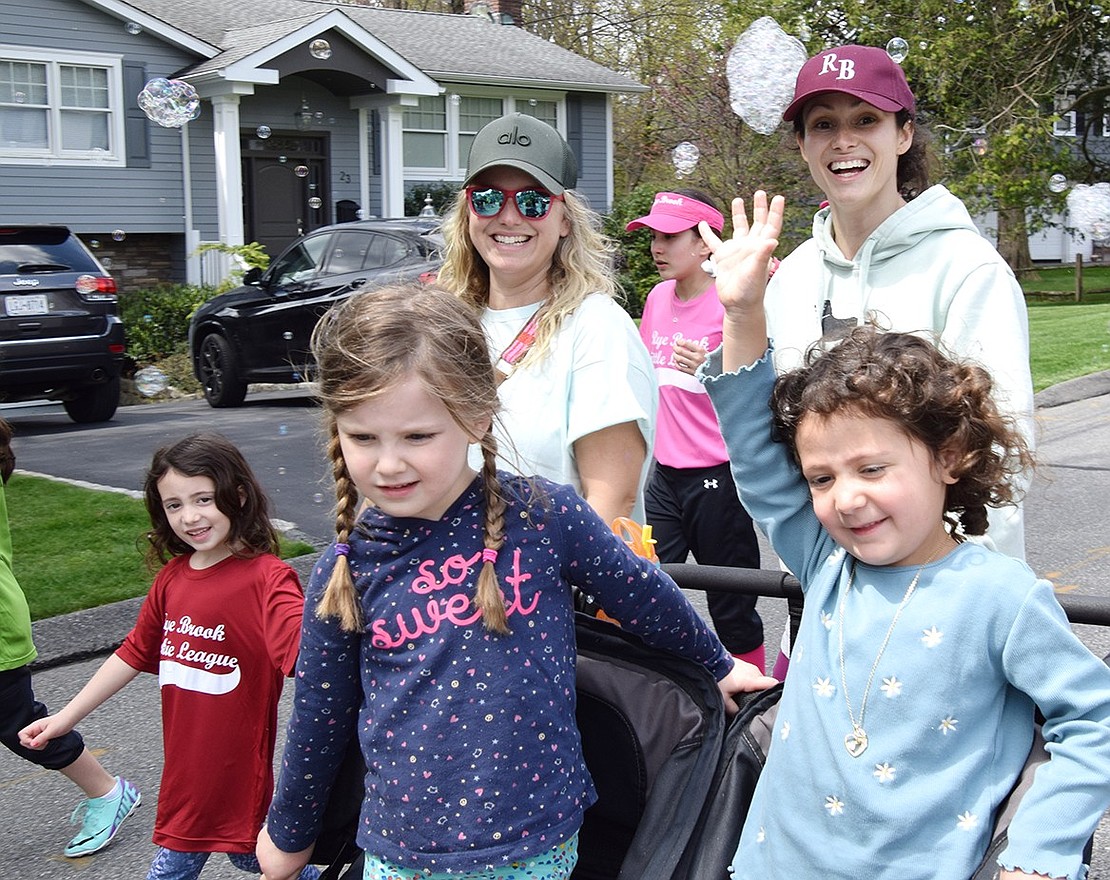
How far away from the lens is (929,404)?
182cm

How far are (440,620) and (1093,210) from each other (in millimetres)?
16627

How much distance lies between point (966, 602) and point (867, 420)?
0.93 ft

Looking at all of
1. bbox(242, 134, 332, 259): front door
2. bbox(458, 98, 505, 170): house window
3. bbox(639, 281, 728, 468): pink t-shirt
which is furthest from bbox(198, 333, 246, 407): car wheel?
bbox(458, 98, 505, 170): house window

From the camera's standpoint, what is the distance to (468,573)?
1965 millimetres

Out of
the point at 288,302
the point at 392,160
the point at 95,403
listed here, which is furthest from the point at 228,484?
the point at 392,160

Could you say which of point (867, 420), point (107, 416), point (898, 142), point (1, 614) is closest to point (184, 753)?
point (1, 614)

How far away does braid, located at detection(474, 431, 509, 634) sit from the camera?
75.5 inches

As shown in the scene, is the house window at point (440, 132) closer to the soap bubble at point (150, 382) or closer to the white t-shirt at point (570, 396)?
the soap bubble at point (150, 382)

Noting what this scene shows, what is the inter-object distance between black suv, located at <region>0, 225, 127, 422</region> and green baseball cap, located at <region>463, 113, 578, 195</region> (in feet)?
34.1

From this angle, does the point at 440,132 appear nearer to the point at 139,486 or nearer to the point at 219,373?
the point at 219,373

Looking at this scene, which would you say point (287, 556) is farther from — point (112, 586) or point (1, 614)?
point (1, 614)

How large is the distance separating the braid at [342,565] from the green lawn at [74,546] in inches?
145

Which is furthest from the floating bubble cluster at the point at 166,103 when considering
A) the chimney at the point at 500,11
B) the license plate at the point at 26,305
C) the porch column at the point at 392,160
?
the chimney at the point at 500,11

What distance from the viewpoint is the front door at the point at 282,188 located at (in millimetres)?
22000
